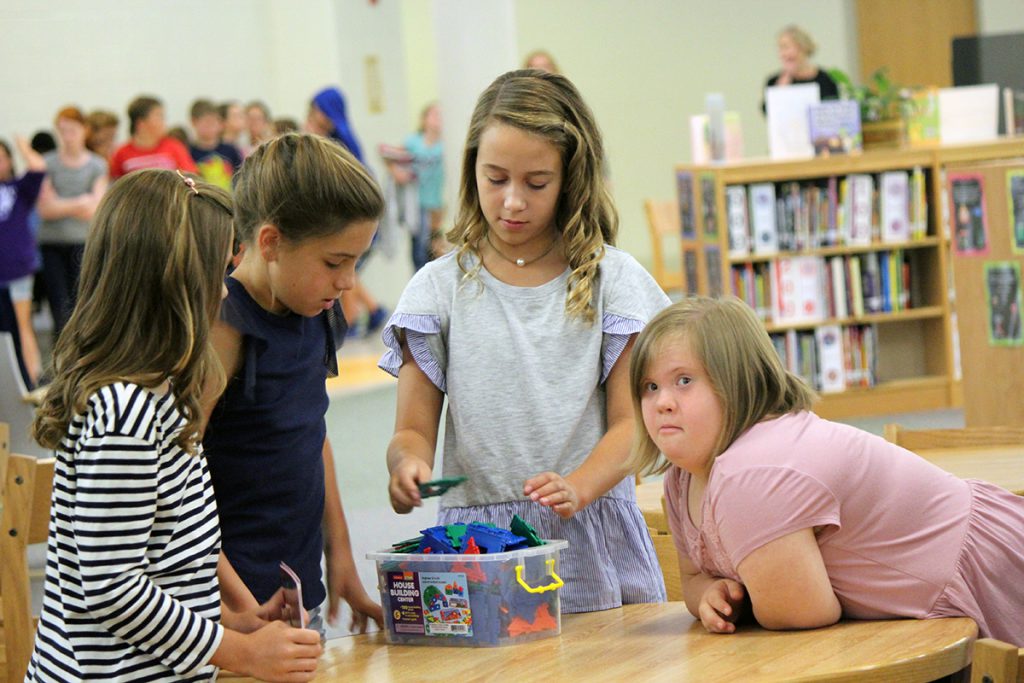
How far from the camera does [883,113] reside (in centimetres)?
720

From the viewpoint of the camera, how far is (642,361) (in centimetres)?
189

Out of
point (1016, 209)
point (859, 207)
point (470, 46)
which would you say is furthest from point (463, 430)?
point (470, 46)

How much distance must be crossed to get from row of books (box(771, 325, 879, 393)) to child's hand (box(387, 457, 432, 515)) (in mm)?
5368

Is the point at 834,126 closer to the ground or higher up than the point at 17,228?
higher up

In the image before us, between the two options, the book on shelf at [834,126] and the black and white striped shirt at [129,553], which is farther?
the book on shelf at [834,126]

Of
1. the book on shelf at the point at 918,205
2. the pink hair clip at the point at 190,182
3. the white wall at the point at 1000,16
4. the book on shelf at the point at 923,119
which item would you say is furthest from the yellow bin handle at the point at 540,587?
the white wall at the point at 1000,16

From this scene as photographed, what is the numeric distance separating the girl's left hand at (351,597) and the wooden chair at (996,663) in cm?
91

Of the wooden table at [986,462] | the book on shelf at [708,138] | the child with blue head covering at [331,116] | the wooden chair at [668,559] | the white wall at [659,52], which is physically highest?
the white wall at [659,52]

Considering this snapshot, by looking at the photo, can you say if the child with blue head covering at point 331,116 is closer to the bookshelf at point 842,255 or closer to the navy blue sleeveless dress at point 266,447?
the bookshelf at point 842,255

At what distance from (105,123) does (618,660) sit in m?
9.59

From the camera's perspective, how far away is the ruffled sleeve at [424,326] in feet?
7.12

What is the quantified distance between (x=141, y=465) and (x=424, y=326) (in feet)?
2.24

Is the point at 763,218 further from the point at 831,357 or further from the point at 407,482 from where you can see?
the point at 407,482

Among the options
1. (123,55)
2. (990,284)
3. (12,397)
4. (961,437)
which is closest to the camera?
(961,437)
